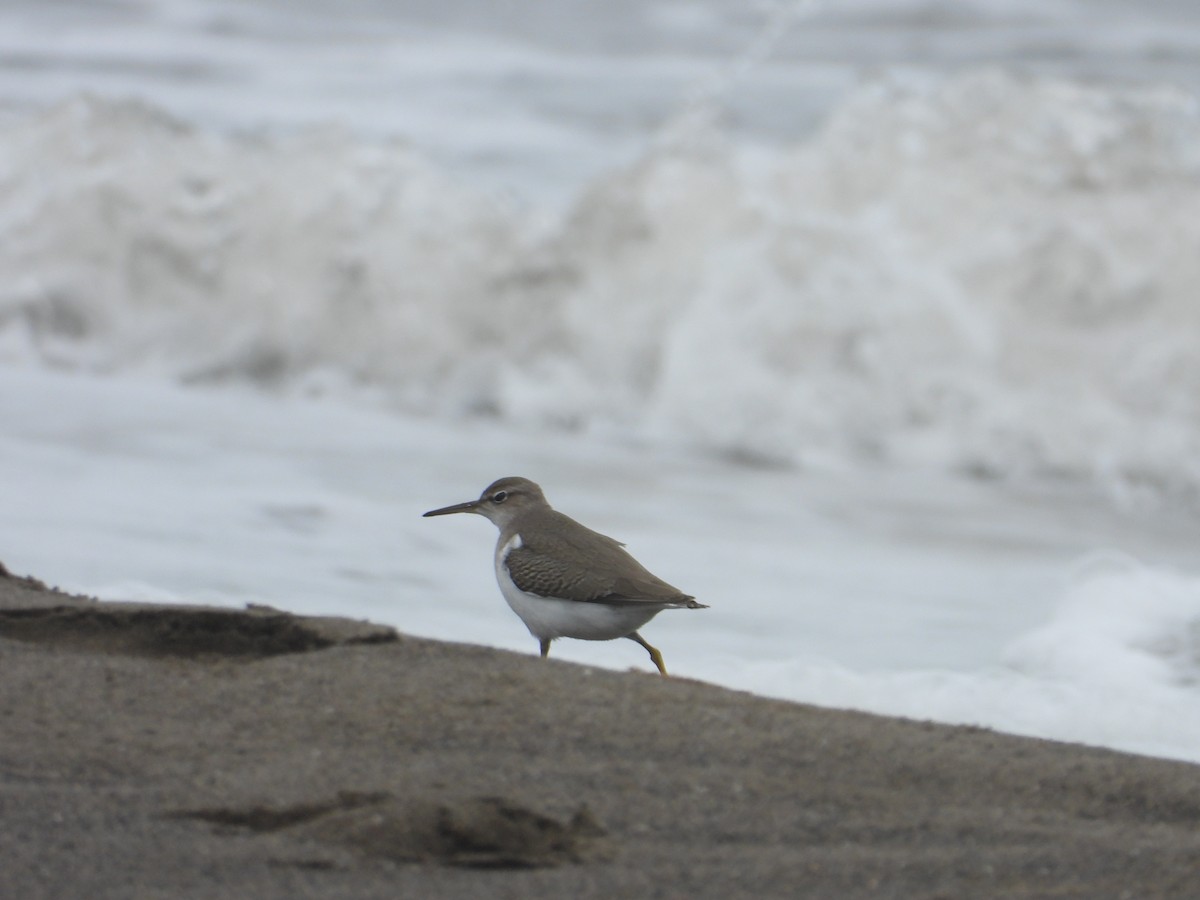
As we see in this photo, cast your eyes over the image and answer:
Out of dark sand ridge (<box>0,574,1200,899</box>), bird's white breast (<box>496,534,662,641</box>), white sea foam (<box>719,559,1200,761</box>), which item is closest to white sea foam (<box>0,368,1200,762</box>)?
white sea foam (<box>719,559,1200,761</box>)

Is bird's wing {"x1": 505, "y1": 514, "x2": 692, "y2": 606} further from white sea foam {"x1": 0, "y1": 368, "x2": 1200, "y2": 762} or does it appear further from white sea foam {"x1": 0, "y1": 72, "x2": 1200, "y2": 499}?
white sea foam {"x1": 0, "y1": 72, "x2": 1200, "y2": 499}

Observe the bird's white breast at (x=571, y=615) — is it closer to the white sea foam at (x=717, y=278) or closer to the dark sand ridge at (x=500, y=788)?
the dark sand ridge at (x=500, y=788)

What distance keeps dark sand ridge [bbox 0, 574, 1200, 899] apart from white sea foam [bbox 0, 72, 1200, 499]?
6418 mm

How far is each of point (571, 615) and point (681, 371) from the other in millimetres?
6157

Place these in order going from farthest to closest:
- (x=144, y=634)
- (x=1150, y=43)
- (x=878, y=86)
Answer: (x=1150, y=43), (x=878, y=86), (x=144, y=634)

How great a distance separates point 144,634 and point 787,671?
98.8 inches

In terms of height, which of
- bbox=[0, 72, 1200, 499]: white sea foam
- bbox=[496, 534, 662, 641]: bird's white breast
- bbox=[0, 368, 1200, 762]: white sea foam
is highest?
bbox=[0, 72, 1200, 499]: white sea foam

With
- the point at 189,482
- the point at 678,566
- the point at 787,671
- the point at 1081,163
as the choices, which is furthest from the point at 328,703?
the point at 1081,163

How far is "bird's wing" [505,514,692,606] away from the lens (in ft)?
14.0

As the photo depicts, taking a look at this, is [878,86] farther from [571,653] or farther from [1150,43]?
[571,653]

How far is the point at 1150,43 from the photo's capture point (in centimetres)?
1697

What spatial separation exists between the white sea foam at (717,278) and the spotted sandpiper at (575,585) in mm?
5330

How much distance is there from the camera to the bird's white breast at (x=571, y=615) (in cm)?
431

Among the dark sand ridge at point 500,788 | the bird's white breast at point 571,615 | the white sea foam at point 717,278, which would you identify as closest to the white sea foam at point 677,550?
the white sea foam at point 717,278
